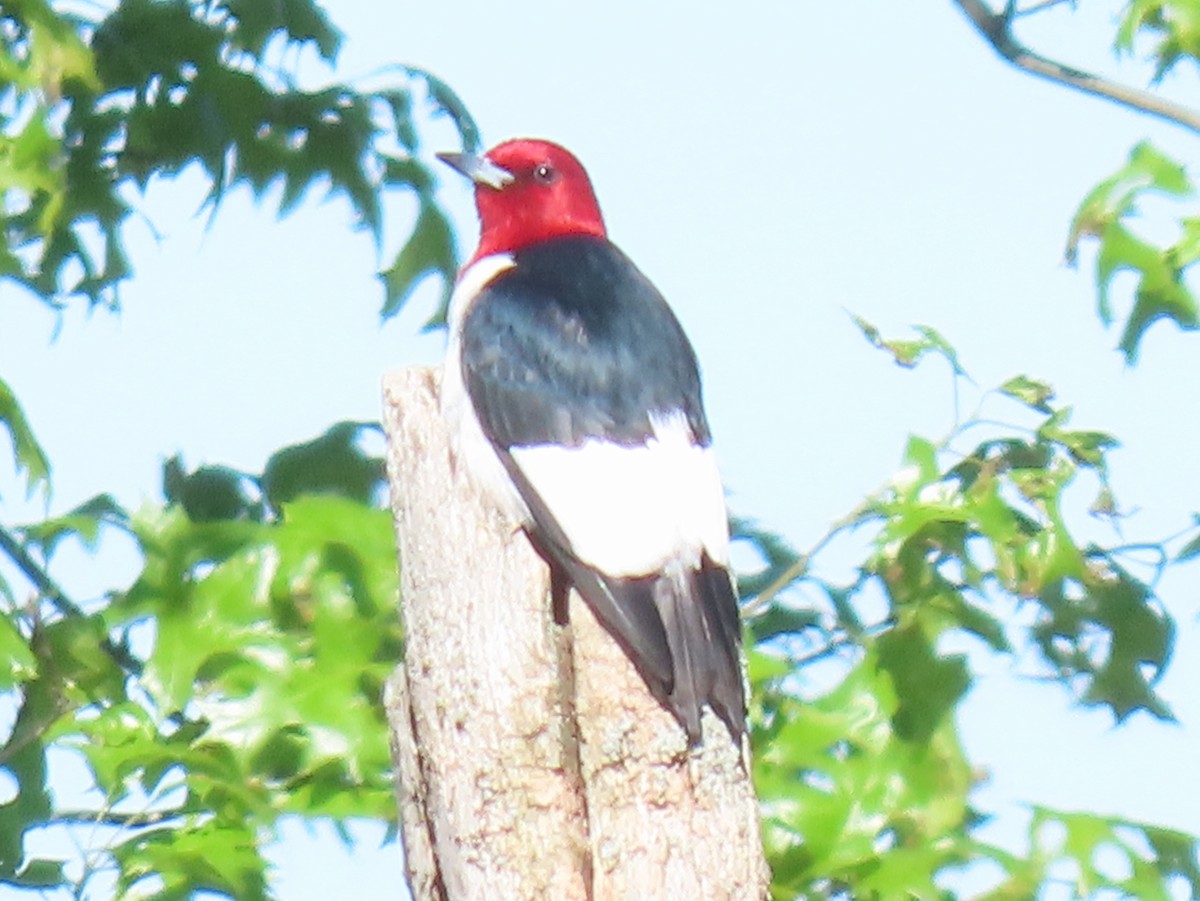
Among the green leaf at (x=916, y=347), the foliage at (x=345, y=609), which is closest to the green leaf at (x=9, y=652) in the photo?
the foliage at (x=345, y=609)

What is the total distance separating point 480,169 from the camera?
520 centimetres

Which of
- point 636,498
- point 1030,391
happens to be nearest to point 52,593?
point 636,498

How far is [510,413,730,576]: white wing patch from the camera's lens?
12.5ft

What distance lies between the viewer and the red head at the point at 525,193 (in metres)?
5.17

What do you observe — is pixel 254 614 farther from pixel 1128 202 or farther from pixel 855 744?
pixel 1128 202

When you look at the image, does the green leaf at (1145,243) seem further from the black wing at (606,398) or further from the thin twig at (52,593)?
the thin twig at (52,593)

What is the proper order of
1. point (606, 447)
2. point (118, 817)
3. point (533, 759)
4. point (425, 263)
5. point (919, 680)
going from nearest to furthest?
point (533, 759) → point (606, 447) → point (919, 680) → point (118, 817) → point (425, 263)

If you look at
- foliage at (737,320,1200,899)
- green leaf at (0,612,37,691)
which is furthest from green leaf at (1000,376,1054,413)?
green leaf at (0,612,37,691)

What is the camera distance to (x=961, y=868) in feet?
13.2

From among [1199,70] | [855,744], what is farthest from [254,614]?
[1199,70]

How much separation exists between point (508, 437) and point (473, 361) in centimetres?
21

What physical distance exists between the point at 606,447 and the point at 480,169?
1.29m

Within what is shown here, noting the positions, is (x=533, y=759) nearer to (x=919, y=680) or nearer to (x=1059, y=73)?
(x=919, y=680)

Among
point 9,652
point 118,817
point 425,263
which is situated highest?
point 425,263
